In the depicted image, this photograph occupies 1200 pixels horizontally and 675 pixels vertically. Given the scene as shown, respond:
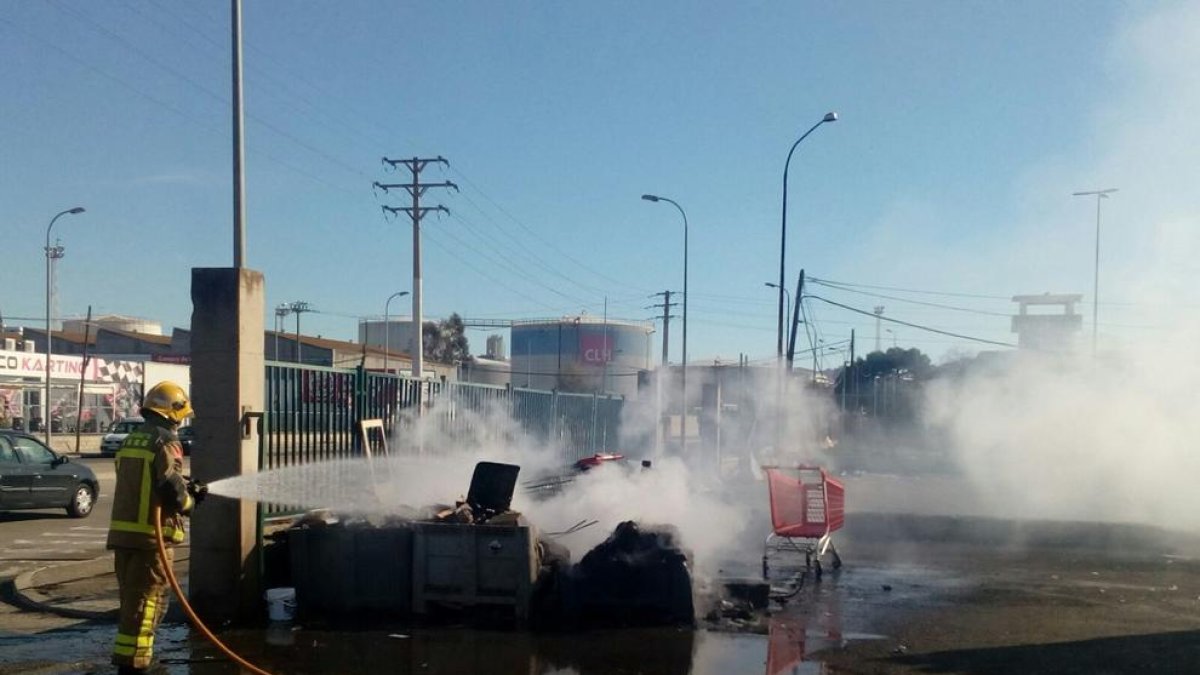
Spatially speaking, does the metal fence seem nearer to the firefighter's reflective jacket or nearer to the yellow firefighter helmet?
the yellow firefighter helmet

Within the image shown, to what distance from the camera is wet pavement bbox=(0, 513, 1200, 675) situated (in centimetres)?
757

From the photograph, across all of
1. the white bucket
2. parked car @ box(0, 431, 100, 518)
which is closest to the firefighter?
the white bucket

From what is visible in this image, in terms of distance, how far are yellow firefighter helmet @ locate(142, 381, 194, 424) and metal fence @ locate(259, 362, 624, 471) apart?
2.34m

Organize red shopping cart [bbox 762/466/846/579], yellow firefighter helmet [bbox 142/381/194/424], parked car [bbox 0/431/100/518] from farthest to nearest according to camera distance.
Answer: parked car [bbox 0/431/100/518] → red shopping cart [bbox 762/466/846/579] → yellow firefighter helmet [bbox 142/381/194/424]

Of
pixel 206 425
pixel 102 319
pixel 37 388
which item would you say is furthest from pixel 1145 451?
pixel 102 319

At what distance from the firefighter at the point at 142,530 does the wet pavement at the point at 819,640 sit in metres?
0.68

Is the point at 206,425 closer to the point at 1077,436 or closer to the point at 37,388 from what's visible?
the point at 1077,436

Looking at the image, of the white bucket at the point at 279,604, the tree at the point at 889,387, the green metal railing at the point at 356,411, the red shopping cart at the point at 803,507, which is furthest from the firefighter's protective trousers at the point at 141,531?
the tree at the point at 889,387

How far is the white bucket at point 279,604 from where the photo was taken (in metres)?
8.89

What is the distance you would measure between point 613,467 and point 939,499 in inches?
559

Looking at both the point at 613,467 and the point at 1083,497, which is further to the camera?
the point at 1083,497

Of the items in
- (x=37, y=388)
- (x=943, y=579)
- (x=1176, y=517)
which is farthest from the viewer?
(x=37, y=388)

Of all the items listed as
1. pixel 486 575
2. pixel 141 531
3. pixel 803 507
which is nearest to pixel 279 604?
pixel 486 575

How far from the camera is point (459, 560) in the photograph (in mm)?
8883
